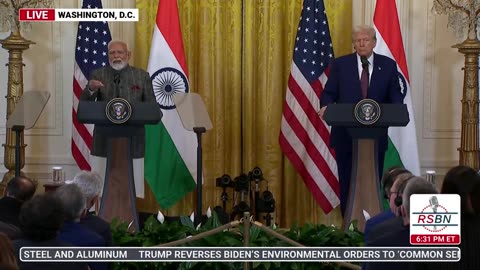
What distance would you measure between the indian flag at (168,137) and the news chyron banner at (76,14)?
337 mm

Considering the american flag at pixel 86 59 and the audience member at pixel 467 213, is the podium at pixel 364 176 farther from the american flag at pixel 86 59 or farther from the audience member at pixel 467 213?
the american flag at pixel 86 59

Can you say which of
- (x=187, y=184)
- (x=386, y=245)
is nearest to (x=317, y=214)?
(x=187, y=184)

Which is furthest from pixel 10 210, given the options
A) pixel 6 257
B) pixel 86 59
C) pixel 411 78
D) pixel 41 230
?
pixel 411 78

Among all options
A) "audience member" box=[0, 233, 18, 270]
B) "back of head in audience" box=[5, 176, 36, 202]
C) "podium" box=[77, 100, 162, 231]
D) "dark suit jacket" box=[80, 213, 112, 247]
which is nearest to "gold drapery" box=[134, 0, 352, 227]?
"podium" box=[77, 100, 162, 231]

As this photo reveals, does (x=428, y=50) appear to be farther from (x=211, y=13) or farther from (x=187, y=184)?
(x=187, y=184)

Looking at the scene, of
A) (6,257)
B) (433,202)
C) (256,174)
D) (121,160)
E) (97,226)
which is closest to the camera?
(6,257)

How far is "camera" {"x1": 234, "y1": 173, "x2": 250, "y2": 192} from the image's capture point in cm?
736

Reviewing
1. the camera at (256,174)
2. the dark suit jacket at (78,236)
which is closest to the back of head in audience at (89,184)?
the dark suit jacket at (78,236)

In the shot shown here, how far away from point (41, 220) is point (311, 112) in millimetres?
4729

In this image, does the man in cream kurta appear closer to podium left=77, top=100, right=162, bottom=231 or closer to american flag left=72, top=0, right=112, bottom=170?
podium left=77, top=100, right=162, bottom=231

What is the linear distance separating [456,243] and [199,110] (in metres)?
3.57

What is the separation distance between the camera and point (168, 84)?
25.1 feet

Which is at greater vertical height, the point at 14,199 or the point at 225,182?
the point at 14,199

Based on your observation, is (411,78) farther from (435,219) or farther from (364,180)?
(435,219)
